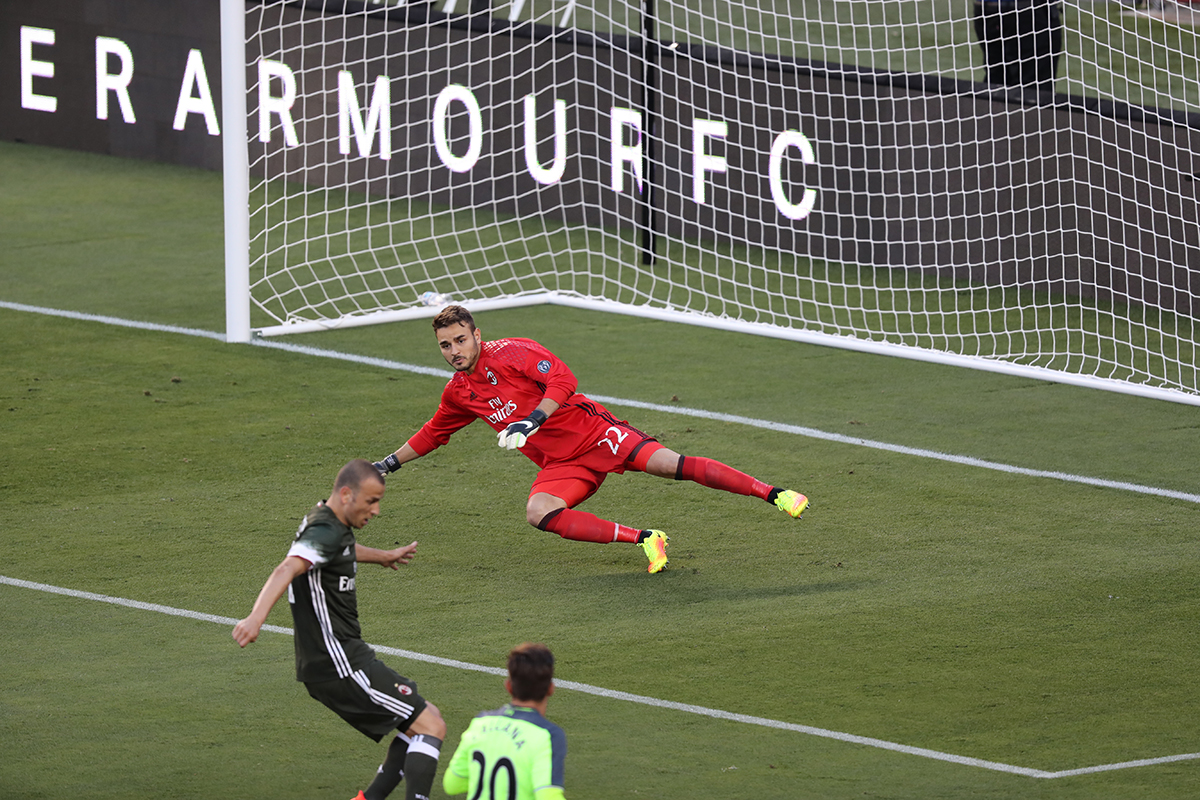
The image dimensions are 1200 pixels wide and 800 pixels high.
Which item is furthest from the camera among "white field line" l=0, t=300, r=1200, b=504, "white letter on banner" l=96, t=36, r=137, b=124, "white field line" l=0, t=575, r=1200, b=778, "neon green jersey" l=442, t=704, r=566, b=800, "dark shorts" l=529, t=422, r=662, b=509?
"white letter on banner" l=96, t=36, r=137, b=124

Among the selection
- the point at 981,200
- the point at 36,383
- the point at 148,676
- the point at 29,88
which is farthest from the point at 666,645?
the point at 29,88

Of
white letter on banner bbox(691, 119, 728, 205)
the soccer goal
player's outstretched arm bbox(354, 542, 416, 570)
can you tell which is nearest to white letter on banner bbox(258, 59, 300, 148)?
the soccer goal

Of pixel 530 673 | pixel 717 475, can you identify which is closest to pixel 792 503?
pixel 717 475

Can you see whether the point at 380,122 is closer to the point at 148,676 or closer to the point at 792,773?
the point at 148,676

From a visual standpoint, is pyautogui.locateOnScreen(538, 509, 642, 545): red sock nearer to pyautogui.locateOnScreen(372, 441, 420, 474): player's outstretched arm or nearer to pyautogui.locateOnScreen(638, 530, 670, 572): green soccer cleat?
pyautogui.locateOnScreen(638, 530, 670, 572): green soccer cleat

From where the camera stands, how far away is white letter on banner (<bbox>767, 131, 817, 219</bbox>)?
51.8 ft

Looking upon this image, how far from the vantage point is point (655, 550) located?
891 centimetres

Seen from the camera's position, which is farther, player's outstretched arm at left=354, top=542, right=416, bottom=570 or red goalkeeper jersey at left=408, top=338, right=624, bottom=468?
red goalkeeper jersey at left=408, top=338, right=624, bottom=468

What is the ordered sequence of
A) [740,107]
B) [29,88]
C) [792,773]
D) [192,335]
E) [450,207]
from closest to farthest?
[792,773]
[192,335]
[740,107]
[450,207]
[29,88]

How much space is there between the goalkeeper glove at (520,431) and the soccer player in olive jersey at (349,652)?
7.79ft

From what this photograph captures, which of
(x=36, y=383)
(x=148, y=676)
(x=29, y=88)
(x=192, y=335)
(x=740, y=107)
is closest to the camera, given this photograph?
(x=148, y=676)

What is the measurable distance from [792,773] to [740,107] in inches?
406

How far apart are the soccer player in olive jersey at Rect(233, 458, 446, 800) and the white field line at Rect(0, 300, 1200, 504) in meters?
5.43

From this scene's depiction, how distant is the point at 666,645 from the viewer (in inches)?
311
